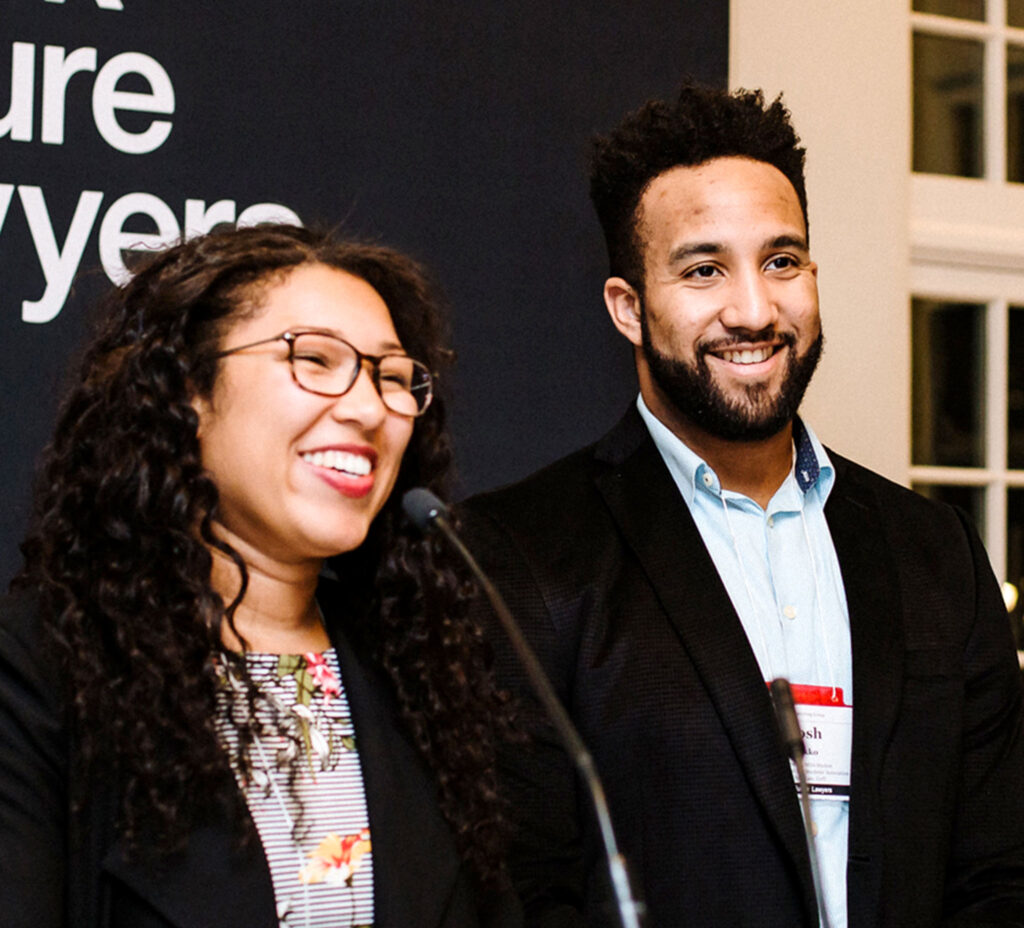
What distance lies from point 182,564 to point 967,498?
2.49 m

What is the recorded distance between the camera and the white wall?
10.6ft

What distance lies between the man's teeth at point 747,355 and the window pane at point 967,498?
5.15 feet

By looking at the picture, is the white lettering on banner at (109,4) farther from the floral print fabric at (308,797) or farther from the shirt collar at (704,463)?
the floral print fabric at (308,797)

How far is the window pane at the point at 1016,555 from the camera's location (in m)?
3.57

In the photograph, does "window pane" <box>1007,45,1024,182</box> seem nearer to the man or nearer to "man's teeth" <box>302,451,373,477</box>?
the man

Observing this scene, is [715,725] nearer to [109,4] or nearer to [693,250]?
[693,250]

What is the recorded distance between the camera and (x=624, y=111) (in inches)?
111

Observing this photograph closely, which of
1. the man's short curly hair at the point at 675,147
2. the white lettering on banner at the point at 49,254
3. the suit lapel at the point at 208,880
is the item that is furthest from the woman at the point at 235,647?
the white lettering on banner at the point at 49,254

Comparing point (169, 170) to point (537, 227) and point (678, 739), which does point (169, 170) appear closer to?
point (537, 227)

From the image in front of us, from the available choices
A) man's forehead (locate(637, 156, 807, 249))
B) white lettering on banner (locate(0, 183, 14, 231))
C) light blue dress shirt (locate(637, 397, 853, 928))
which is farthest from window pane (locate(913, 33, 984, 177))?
white lettering on banner (locate(0, 183, 14, 231))

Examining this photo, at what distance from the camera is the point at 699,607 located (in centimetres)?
202

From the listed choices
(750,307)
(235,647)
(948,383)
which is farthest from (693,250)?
(948,383)

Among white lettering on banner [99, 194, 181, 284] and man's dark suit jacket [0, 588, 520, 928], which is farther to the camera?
white lettering on banner [99, 194, 181, 284]

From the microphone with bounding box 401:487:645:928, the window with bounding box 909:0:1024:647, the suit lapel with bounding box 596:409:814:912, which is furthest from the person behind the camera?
the window with bounding box 909:0:1024:647
